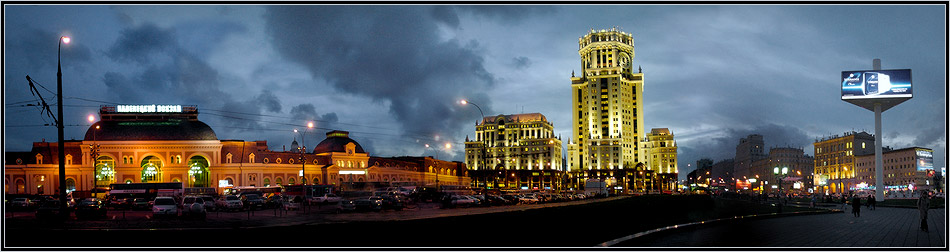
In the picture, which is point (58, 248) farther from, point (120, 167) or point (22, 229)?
point (120, 167)

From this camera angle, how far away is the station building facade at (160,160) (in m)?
95.1

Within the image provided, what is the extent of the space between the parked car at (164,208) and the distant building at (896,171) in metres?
149

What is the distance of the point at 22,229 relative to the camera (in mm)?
18328

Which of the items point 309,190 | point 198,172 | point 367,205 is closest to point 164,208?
point 367,205

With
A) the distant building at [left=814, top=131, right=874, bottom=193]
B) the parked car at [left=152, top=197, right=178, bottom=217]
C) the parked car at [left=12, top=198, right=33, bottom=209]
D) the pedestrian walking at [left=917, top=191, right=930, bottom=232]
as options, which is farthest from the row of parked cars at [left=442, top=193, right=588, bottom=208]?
the distant building at [left=814, top=131, right=874, bottom=193]

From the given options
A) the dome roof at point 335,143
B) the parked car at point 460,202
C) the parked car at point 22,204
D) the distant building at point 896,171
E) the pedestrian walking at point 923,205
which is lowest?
the distant building at point 896,171

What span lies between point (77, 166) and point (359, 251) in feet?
323

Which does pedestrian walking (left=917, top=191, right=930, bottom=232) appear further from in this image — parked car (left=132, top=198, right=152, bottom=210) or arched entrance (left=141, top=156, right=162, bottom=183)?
arched entrance (left=141, top=156, right=162, bottom=183)

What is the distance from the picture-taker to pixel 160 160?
101m

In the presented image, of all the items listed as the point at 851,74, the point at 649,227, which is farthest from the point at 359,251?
the point at 851,74

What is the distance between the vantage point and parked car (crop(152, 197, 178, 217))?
39.5 m

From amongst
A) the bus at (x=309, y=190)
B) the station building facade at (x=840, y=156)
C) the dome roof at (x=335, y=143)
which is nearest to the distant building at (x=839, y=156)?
the station building facade at (x=840, y=156)

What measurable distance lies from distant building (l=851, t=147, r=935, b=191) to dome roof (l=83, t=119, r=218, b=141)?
454 ft

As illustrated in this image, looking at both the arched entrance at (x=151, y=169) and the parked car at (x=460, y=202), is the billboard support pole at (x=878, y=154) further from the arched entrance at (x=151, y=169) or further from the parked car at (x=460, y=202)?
the arched entrance at (x=151, y=169)
